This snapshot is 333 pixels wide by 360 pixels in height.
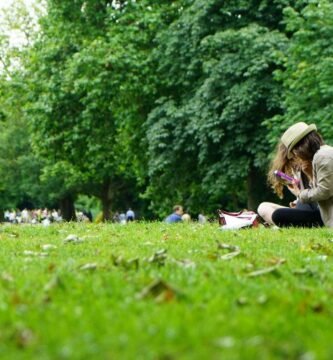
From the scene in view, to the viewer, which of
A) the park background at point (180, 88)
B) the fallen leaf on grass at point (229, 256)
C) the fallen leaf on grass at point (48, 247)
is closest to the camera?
the fallen leaf on grass at point (229, 256)

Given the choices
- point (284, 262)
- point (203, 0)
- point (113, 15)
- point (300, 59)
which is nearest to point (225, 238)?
point (284, 262)

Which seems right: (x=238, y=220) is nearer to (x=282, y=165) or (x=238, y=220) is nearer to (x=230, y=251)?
(x=282, y=165)

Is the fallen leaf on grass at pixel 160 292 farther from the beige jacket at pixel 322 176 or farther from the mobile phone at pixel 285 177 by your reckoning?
the mobile phone at pixel 285 177

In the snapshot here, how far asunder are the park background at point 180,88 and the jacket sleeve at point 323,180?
1078cm

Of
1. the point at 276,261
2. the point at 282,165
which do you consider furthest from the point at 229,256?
the point at 282,165

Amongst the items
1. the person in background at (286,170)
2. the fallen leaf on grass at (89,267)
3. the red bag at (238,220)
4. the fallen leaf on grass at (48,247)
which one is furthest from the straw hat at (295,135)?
the fallen leaf on grass at (89,267)

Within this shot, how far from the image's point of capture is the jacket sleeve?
9.91 metres

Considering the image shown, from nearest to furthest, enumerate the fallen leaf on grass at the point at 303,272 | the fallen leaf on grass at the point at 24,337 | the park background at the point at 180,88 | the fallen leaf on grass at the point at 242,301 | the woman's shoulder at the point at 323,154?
the fallen leaf on grass at the point at 24,337 → the fallen leaf on grass at the point at 242,301 → the fallen leaf on grass at the point at 303,272 → the woman's shoulder at the point at 323,154 → the park background at the point at 180,88

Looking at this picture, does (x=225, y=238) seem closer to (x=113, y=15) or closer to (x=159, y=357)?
(x=159, y=357)

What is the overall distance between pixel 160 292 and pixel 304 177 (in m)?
7.29

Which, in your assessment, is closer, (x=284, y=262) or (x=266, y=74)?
(x=284, y=262)

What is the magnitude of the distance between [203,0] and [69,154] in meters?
9.18

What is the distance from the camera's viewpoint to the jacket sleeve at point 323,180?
991cm

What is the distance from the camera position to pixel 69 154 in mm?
30156
